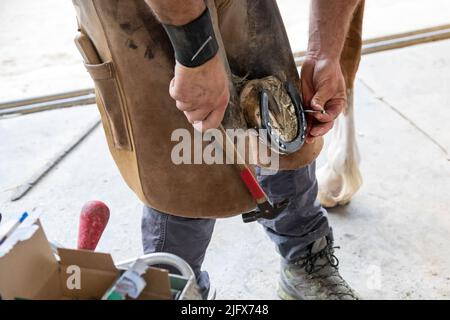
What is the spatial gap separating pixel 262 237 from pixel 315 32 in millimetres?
654

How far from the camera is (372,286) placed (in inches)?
48.3

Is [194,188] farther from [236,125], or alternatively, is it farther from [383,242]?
[383,242]

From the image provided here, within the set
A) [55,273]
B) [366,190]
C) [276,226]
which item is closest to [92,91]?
[366,190]

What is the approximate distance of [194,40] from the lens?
68 cm

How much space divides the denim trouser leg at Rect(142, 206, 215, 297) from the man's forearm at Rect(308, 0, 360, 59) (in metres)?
0.39

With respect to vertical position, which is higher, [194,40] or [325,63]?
[194,40]

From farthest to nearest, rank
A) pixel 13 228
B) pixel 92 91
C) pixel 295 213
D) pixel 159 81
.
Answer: pixel 92 91
pixel 295 213
pixel 159 81
pixel 13 228

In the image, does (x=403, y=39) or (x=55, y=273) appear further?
(x=403, y=39)

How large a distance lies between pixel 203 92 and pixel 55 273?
0.31m

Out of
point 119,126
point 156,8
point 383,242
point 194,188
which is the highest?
point 156,8

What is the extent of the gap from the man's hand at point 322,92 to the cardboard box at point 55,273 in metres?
0.51

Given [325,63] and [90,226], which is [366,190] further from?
[90,226]

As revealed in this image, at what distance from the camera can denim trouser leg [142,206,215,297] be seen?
95cm
